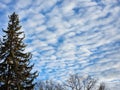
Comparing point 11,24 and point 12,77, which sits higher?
point 11,24

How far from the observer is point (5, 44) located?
113 feet

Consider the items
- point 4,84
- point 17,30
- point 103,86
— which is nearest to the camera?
point 4,84

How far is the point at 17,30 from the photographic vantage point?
36.1 meters

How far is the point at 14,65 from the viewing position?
109 feet

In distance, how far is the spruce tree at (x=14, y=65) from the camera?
32.9m

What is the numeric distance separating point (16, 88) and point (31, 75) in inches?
100

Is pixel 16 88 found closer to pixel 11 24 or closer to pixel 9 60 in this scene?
pixel 9 60

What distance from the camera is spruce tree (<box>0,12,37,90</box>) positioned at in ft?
108

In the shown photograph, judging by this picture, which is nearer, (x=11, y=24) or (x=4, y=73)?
(x=4, y=73)

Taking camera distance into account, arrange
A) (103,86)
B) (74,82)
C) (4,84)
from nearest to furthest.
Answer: (4,84), (74,82), (103,86)

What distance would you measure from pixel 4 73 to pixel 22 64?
232 cm

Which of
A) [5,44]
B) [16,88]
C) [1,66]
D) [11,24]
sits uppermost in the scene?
[11,24]

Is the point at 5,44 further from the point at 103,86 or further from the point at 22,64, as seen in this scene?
the point at 103,86

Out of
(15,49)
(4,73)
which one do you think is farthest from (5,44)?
(4,73)
